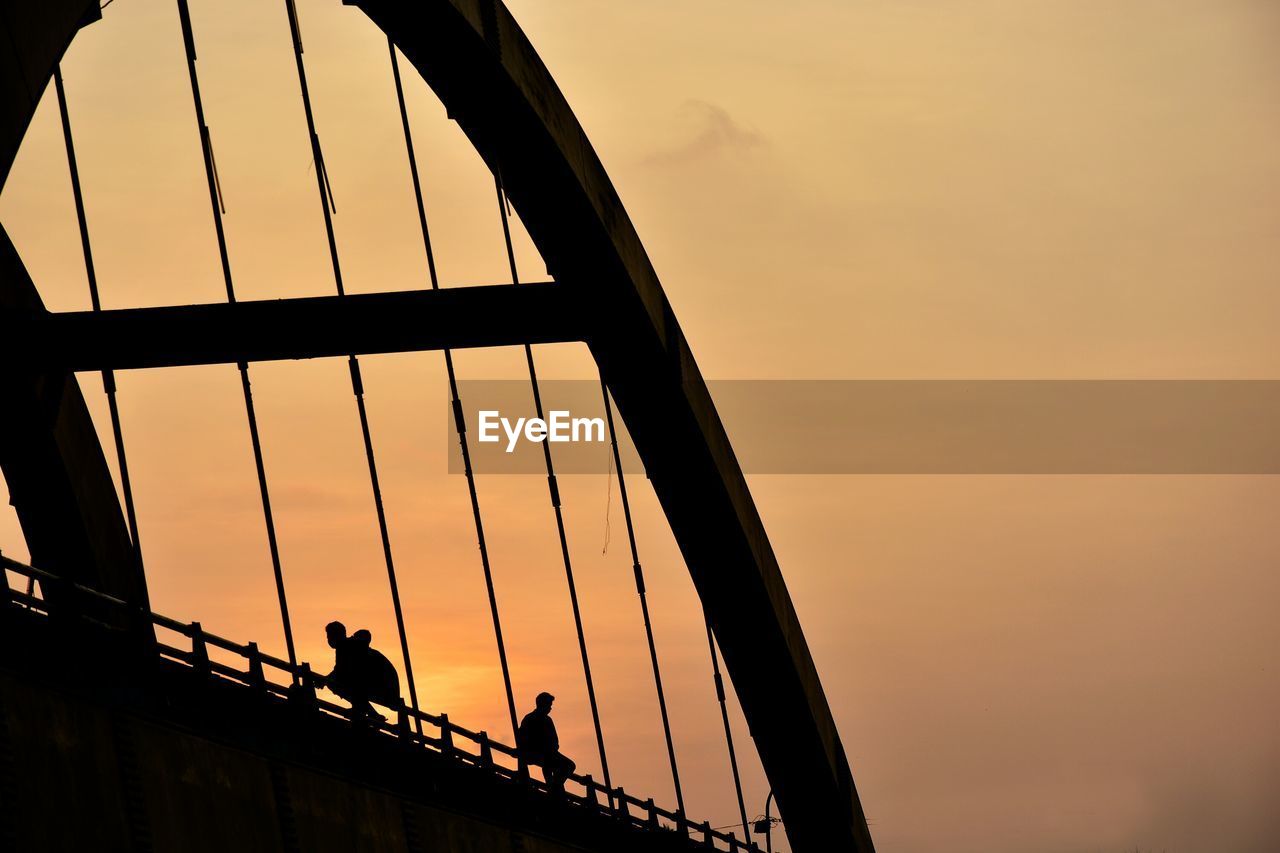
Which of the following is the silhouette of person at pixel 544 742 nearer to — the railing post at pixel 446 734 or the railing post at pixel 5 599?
the railing post at pixel 446 734

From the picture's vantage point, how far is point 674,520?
84.5 ft

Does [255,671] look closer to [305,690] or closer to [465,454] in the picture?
[305,690]

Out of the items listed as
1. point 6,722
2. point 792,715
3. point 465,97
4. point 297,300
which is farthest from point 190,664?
point 792,715

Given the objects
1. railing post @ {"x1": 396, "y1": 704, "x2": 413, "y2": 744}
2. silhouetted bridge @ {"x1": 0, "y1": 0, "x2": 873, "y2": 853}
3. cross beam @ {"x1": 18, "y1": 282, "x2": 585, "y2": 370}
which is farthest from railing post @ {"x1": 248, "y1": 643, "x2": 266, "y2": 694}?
cross beam @ {"x1": 18, "y1": 282, "x2": 585, "y2": 370}

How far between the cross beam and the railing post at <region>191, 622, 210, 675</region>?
644cm

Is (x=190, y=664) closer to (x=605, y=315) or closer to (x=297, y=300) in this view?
(x=297, y=300)

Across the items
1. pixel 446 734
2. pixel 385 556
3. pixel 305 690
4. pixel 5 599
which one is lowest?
pixel 5 599

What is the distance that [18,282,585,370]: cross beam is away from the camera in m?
19.6

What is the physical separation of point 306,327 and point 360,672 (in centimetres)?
455

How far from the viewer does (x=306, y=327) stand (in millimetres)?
19734

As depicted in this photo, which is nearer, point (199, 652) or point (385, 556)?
point (199, 652)

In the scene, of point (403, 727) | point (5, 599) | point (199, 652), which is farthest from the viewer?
point (403, 727)

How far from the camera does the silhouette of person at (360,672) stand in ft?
54.5

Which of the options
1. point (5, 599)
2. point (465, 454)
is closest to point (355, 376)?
point (465, 454)
